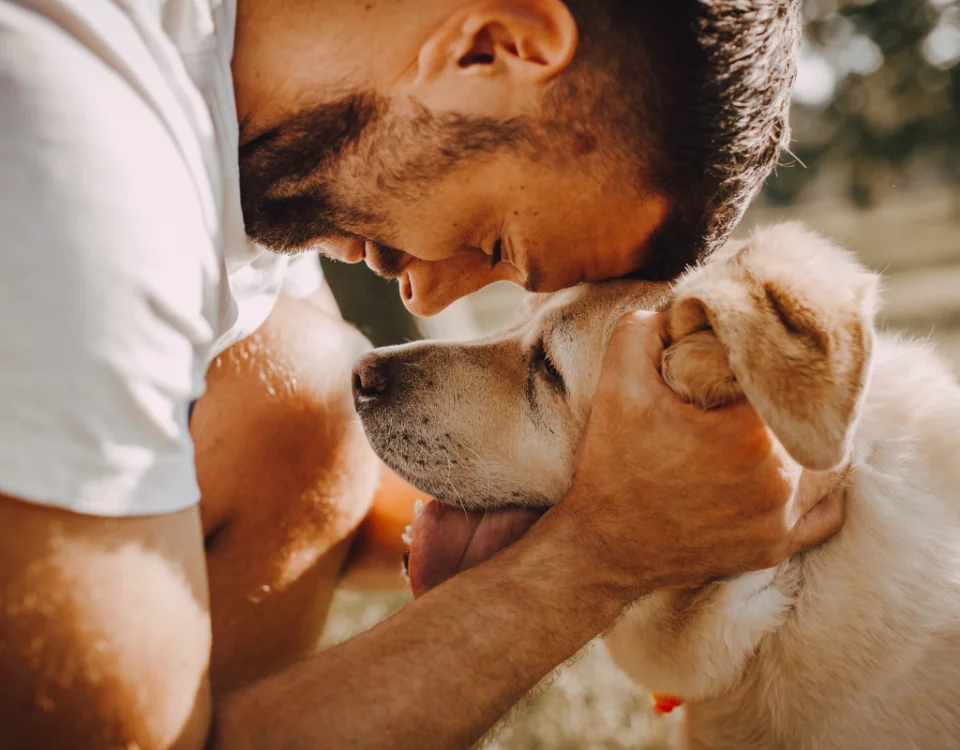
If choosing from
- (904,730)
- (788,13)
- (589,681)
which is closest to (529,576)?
(904,730)

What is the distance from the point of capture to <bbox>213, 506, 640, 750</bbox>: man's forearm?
1.51 metres

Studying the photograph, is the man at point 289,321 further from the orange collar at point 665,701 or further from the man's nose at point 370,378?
the orange collar at point 665,701

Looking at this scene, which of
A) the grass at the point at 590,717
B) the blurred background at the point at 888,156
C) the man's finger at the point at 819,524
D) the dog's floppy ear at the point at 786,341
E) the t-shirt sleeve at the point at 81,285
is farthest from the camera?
the blurred background at the point at 888,156

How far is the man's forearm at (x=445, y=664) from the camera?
4.97 feet

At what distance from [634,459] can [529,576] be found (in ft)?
1.13

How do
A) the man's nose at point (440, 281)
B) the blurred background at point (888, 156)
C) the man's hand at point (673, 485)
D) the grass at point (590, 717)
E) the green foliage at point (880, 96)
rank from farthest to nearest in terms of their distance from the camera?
the green foliage at point (880, 96) → the blurred background at point (888, 156) → the grass at point (590, 717) → the man's nose at point (440, 281) → the man's hand at point (673, 485)

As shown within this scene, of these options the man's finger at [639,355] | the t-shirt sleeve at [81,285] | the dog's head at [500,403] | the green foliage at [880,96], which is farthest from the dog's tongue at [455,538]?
the green foliage at [880,96]

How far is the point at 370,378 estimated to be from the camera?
7.62ft

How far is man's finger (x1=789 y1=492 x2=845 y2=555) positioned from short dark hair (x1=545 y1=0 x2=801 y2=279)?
0.75m

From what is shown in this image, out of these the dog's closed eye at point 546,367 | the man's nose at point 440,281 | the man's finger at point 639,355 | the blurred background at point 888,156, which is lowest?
the blurred background at point 888,156

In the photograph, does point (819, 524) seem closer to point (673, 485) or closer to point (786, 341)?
point (673, 485)

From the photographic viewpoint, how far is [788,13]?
191cm

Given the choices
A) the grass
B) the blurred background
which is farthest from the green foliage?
the grass

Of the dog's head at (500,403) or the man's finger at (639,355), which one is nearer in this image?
the man's finger at (639,355)
